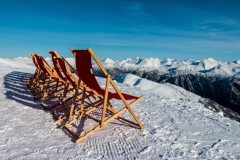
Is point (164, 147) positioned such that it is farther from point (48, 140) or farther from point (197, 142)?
point (48, 140)

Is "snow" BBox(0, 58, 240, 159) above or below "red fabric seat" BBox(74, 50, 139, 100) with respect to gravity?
below

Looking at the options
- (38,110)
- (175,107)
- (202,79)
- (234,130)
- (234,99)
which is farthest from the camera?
(202,79)

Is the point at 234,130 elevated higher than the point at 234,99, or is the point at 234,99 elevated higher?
the point at 234,130

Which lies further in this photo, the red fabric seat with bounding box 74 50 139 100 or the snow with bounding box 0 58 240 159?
the red fabric seat with bounding box 74 50 139 100

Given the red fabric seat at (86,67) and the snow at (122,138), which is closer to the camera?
the snow at (122,138)

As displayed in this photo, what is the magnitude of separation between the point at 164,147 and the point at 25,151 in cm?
232

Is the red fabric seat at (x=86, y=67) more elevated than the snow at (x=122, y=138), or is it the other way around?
the red fabric seat at (x=86, y=67)

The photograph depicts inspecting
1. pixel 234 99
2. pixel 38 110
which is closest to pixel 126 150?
pixel 38 110

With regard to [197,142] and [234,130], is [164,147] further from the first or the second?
[234,130]

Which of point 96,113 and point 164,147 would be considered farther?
point 96,113

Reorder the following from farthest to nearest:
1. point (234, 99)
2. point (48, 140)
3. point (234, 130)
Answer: point (234, 99), point (234, 130), point (48, 140)

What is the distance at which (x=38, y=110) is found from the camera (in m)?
5.56

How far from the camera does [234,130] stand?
5.22 meters

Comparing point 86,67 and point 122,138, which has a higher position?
point 86,67
